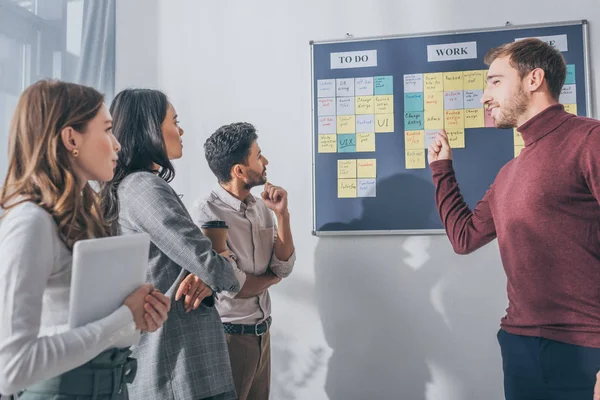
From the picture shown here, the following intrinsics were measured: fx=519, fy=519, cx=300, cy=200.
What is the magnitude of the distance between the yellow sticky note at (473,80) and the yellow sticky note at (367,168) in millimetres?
561

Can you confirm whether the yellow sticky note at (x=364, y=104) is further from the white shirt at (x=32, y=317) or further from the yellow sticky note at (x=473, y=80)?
the white shirt at (x=32, y=317)

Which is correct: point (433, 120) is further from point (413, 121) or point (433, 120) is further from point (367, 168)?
point (367, 168)

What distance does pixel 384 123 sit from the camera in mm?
2506

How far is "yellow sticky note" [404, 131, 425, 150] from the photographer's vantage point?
2.46 metres

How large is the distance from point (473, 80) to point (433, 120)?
0.85 ft

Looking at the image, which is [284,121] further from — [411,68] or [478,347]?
[478,347]

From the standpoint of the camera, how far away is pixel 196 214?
2049 mm

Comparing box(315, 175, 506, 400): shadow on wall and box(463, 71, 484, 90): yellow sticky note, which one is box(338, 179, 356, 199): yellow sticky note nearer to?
box(315, 175, 506, 400): shadow on wall

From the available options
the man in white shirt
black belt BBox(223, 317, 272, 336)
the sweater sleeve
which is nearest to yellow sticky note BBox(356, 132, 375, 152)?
the man in white shirt

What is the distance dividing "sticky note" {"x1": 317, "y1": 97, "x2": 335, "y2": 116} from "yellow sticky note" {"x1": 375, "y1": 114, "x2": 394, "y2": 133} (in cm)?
22

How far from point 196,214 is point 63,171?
98 cm

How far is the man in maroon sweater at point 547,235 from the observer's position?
1.41m

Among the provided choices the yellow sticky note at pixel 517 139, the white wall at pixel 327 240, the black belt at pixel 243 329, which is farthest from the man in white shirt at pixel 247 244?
the yellow sticky note at pixel 517 139

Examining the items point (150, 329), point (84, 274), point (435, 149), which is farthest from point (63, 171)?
point (435, 149)
